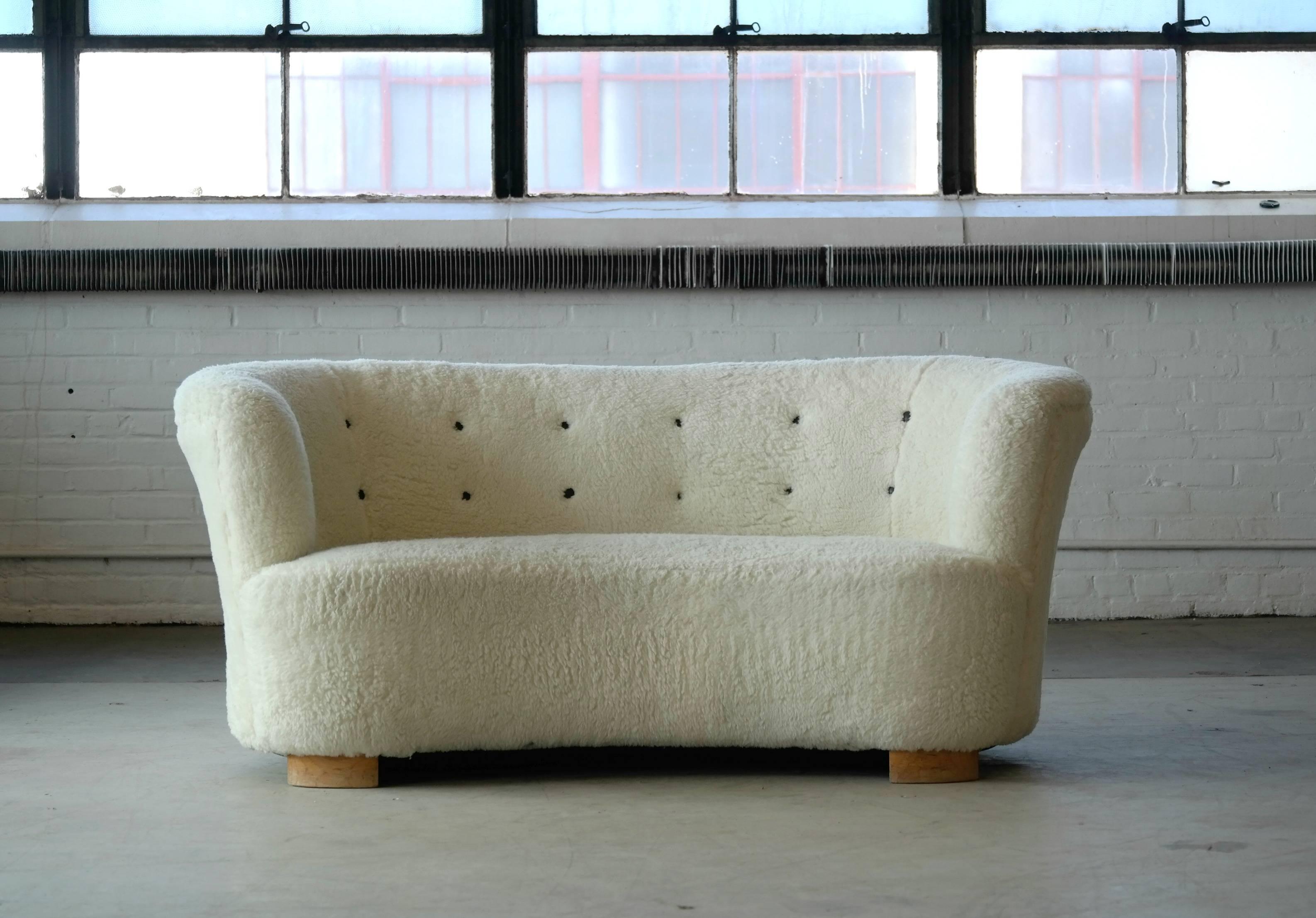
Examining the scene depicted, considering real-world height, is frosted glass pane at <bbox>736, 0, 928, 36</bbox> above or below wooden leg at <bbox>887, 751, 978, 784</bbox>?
above

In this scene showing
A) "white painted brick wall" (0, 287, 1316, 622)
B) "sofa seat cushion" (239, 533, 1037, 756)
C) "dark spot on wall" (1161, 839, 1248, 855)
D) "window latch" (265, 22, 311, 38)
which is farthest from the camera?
"window latch" (265, 22, 311, 38)

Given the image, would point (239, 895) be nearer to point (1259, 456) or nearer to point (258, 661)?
point (258, 661)

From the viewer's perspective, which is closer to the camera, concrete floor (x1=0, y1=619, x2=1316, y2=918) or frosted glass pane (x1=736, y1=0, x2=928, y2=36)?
concrete floor (x1=0, y1=619, x2=1316, y2=918)

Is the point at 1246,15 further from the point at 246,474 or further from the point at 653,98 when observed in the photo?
the point at 246,474

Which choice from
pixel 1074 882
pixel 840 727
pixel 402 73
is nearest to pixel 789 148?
pixel 402 73

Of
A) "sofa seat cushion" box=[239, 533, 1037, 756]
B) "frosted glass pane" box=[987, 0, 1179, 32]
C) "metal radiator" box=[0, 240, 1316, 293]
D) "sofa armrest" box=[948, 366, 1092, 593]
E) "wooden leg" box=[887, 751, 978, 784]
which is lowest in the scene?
"wooden leg" box=[887, 751, 978, 784]

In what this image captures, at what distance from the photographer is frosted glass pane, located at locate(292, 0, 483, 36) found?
168 inches

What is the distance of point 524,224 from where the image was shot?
13.5 ft

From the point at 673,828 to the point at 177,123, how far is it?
323cm

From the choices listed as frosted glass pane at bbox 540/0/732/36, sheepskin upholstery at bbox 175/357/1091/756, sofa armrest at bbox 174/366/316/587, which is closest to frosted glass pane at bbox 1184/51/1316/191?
frosted glass pane at bbox 540/0/732/36

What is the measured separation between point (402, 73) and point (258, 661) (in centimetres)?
268

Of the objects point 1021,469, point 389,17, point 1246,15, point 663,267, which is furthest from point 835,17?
point 1021,469

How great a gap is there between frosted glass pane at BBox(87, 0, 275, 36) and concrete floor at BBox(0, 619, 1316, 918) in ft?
7.70

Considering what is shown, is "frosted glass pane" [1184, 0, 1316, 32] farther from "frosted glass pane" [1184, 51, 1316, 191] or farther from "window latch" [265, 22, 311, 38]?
"window latch" [265, 22, 311, 38]
